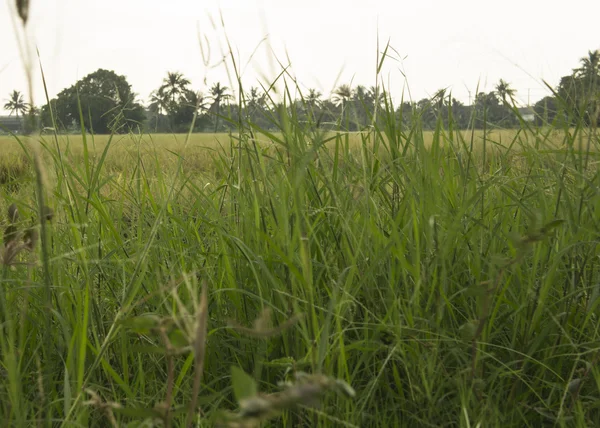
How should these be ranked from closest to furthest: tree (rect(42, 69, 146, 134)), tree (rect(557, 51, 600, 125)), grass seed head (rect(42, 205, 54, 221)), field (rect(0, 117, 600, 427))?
grass seed head (rect(42, 205, 54, 221)), field (rect(0, 117, 600, 427)), tree (rect(557, 51, 600, 125)), tree (rect(42, 69, 146, 134))

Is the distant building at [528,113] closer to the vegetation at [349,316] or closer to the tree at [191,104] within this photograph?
the vegetation at [349,316]

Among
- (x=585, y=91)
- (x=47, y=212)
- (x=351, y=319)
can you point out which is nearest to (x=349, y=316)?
(x=351, y=319)

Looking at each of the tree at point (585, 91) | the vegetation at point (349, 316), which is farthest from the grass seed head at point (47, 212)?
the tree at point (585, 91)

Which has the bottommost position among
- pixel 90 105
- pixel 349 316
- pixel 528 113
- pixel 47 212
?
pixel 349 316

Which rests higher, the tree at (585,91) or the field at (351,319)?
the tree at (585,91)

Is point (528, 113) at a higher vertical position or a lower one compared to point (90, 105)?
lower

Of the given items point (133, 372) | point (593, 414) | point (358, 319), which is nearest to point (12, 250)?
point (133, 372)

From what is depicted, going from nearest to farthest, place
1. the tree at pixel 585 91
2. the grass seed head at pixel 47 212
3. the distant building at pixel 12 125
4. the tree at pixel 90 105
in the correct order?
the grass seed head at pixel 47 212, the tree at pixel 585 91, the distant building at pixel 12 125, the tree at pixel 90 105

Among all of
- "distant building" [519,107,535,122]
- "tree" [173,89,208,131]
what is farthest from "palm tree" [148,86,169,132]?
"distant building" [519,107,535,122]

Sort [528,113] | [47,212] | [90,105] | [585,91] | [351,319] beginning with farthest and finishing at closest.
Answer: [90,105] < [528,113] < [585,91] < [351,319] < [47,212]

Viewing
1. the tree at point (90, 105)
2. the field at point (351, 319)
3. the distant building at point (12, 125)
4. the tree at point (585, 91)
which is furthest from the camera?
the tree at point (90, 105)

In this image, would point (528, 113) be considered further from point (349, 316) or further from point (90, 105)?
point (90, 105)

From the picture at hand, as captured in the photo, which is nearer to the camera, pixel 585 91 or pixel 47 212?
pixel 47 212

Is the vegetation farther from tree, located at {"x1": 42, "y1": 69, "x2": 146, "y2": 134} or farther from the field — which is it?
tree, located at {"x1": 42, "y1": 69, "x2": 146, "y2": 134}
